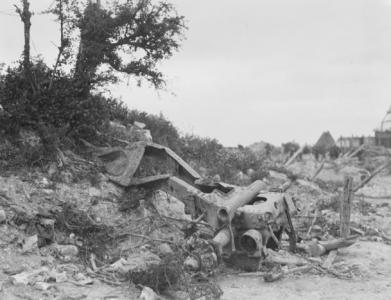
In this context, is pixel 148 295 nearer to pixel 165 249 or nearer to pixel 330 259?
pixel 165 249

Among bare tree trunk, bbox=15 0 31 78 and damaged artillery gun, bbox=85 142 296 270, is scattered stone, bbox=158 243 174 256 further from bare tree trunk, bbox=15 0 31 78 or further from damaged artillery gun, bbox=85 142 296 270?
bare tree trunk, bbox=15 0 31 78

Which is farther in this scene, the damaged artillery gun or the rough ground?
the damaged artillery gun

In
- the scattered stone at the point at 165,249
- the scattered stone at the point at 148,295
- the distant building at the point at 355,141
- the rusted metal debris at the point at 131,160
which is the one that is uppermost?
the distant building at the point at 355,141

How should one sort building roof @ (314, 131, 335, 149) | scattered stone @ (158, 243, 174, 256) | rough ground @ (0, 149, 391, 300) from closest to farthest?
rough ground @ (0, 149, 391, 300)
scattered stone @ (158, 243, 174, 256)
building roof @ (314, 131, 335, 149)

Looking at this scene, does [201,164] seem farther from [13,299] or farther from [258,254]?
[13,299]

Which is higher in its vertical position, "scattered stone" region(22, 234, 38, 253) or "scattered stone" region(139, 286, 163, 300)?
"scattered stone" region(22, 234, 38, 253)

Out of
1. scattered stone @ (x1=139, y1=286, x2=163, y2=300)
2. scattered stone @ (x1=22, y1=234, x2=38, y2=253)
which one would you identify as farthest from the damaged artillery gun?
scattered stone @ (x1=22, y1=234, x2=38, y2=253)

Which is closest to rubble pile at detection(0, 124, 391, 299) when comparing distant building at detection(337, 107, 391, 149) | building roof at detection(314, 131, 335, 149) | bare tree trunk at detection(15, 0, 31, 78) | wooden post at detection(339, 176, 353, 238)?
wooden post at detection(339, 176, 353, 238)

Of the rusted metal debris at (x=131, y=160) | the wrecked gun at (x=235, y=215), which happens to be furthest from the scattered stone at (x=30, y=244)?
the rusted metal debris at (x=131, y=160)

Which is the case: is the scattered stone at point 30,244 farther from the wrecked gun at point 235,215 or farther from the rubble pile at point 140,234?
the wrecked gun at point 235,215

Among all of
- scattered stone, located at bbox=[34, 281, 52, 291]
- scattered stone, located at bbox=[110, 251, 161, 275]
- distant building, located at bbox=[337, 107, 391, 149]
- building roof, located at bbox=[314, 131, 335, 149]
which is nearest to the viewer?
scattered stone, located at bbox=[34, 281, 52, 291]

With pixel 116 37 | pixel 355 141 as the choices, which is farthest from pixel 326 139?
pixel 116 37

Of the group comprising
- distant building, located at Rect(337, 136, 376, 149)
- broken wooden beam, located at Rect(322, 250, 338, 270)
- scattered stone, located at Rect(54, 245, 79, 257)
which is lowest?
broken wooden beam, located at Rect(322, 250, 338, 270)

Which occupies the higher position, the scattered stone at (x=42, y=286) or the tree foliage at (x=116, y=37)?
the tree foliage at (x=116, y=37)
